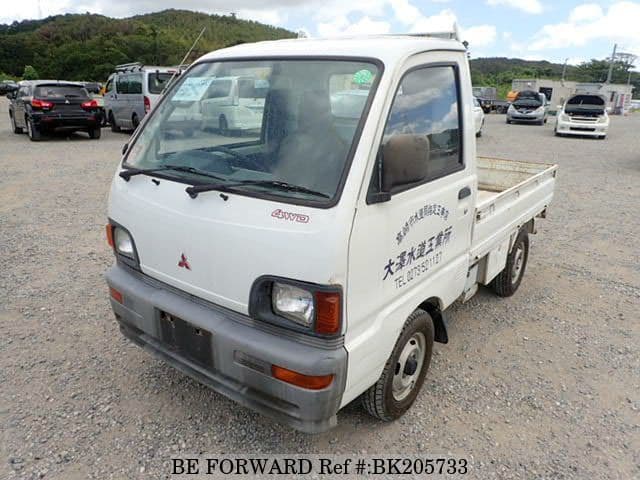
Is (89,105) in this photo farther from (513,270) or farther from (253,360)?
(253,360)

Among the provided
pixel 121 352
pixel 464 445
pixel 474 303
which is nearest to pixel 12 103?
pixel 121 352

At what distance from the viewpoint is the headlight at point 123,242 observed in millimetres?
2798

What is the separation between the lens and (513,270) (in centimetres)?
463

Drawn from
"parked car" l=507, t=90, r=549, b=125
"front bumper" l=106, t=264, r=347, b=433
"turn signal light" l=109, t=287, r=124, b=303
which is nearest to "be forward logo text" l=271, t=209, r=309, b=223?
"front bumper" l=106, t=264, r=347, b=433

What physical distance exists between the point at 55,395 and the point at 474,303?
11.5ft

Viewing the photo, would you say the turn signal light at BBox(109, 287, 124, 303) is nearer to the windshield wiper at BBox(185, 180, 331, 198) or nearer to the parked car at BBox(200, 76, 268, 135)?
the windshield wiper at BBox(185, 180, 331, 198)

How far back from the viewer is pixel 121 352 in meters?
3.57

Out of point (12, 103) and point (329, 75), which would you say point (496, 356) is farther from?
point (12, 103)

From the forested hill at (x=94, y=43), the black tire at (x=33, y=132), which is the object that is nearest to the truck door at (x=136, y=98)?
the black tire at (x=33, y=132)

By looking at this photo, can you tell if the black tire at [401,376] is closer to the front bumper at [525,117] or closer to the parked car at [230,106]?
the parked car at [230,106]

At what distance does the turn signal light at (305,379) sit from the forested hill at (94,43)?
46.7 meters

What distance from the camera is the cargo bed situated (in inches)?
137

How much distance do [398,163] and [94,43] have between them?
72.4 m

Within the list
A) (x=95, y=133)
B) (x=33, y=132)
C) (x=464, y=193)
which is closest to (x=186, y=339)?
(x=464, y=193)
